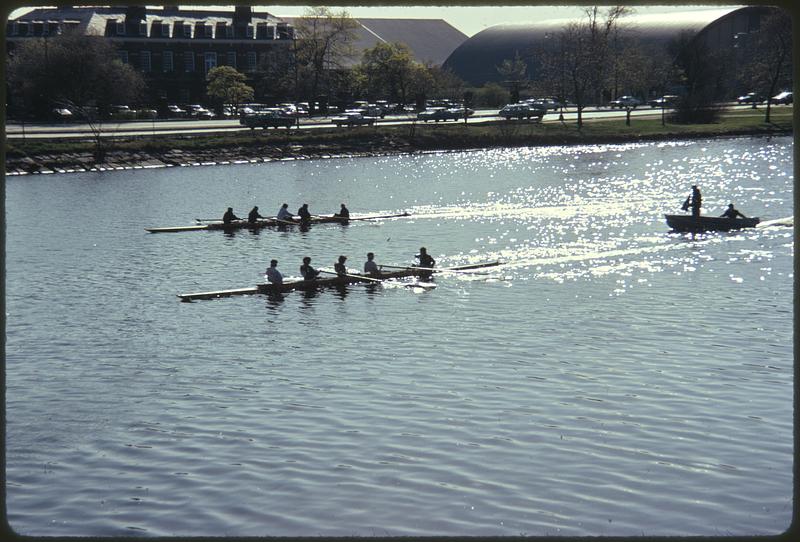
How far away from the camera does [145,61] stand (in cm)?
12544

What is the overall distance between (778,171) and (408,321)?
65907mm

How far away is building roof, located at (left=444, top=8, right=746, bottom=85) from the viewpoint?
503 feet

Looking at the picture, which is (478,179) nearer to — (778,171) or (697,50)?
(778,171)

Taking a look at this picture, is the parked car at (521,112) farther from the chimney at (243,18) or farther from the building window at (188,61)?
the building window at (188,61)

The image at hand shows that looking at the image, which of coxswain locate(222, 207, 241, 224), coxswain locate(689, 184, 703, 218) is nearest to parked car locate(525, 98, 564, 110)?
coxswain locate(689, 184, 703, 218)

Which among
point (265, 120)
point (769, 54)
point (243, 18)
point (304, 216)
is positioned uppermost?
point (243, 18)

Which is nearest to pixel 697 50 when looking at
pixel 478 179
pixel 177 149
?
pixel 478 179

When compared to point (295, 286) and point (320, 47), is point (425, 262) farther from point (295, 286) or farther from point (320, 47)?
point (320, 47)

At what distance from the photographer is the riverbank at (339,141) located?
92.6m

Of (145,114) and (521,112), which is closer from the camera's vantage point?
(145,114)

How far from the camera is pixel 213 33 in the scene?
131 meters

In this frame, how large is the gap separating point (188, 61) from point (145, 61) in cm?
570

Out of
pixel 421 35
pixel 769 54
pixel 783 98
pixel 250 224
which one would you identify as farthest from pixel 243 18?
pixel 250 224

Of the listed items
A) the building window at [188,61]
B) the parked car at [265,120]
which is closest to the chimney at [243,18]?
the building window at [188,61]
